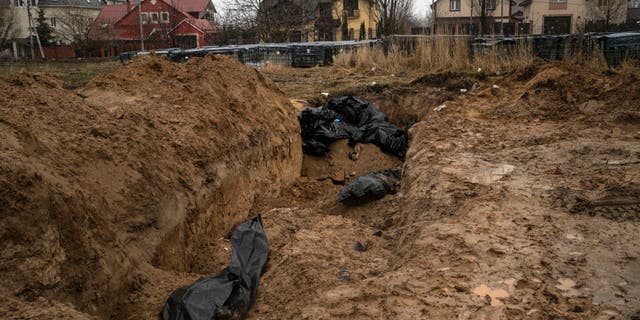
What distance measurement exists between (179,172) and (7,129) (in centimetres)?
162

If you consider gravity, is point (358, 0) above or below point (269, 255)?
above

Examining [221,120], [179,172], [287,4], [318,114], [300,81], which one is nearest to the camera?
[179,172]

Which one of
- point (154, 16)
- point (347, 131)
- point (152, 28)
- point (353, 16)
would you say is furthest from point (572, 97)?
point (154, 16)

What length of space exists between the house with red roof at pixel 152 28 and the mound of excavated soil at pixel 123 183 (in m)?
29.0

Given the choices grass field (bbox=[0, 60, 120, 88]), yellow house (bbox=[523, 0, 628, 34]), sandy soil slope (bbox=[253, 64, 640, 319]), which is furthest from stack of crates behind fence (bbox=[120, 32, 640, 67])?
yellow house (bbox=[523, 0, 628, 34])

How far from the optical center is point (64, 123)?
441 cm

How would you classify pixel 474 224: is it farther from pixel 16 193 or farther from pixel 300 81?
pixel 300 81

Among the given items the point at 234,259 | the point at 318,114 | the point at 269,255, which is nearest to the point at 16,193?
the point at 234,259

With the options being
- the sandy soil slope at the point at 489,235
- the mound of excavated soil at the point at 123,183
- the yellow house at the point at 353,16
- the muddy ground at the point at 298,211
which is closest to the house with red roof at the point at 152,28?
the yellow house at the point at 353,16

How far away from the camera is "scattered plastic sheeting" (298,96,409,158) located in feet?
31.3

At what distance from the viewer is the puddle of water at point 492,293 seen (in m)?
2.97

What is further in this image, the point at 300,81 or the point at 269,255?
the point at 300,81

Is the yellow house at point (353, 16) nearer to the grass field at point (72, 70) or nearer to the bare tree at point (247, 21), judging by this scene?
the bare tree at point (247, 21)

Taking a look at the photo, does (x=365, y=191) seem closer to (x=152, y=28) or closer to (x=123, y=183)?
(x=123, y=183)
